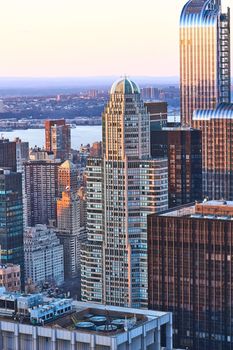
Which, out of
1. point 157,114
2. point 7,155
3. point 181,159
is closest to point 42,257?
point 7,155

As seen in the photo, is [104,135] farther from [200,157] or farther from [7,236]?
[7,236]

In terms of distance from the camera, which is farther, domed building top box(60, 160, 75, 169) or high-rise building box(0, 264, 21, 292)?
domed building top box(60, 160, 75, 169)

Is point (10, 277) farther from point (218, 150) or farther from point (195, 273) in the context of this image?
point (195, 273)

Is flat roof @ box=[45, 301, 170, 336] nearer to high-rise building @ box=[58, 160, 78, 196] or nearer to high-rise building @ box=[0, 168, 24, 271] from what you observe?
high-rise building @ box=[0, 168, 24, 271]

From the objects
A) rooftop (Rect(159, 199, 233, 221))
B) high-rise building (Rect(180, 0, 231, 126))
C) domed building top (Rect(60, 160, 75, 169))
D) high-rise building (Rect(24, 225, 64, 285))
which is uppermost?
→ high-rise building (Rect(180, 0, 231, 126))

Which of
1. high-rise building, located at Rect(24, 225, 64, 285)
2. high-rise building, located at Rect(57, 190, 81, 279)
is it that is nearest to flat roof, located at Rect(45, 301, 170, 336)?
high-rise building, located at Rect(24, 225, 64, 285)

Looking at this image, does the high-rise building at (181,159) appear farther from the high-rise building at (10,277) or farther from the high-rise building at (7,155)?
the high-rise building at (7,155)
